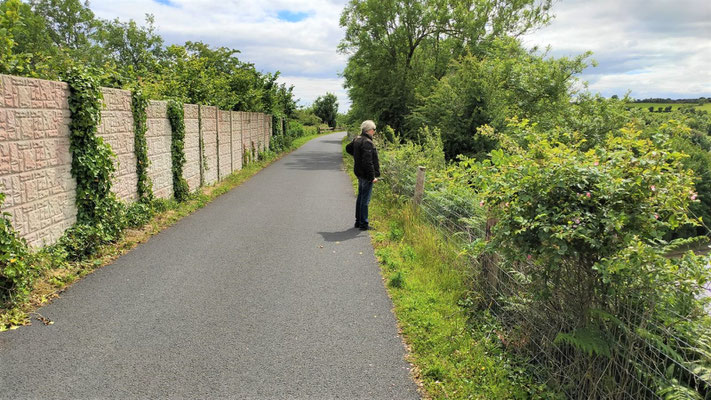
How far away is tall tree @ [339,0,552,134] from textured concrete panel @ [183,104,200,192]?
17835mm

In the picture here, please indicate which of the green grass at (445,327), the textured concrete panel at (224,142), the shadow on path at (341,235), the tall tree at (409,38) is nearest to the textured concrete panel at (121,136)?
the shadow on path at (341,235)

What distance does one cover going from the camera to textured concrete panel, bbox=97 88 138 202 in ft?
23.0

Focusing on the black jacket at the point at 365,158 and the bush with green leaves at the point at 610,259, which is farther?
the black jacket at the point at 365,158

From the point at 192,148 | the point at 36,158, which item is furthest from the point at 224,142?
the point at 36,158

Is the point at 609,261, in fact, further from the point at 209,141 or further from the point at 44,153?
the point at 209,141

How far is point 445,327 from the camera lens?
4.27 metres

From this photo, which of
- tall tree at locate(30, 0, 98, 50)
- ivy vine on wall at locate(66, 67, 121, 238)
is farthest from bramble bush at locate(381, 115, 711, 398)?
tall tree at locate(30, 0, 98, 50)

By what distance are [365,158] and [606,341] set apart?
5756 millimetres

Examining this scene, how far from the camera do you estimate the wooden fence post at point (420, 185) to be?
26.7 ft

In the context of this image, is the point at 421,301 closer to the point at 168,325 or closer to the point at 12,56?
the point at 168,325

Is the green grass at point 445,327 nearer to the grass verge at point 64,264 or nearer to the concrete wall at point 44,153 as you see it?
the grass verge at point 64,264

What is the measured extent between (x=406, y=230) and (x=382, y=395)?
4.75 metres

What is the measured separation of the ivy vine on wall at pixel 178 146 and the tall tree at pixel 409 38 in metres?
19.3

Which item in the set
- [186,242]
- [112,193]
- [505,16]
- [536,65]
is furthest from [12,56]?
[505,16]
